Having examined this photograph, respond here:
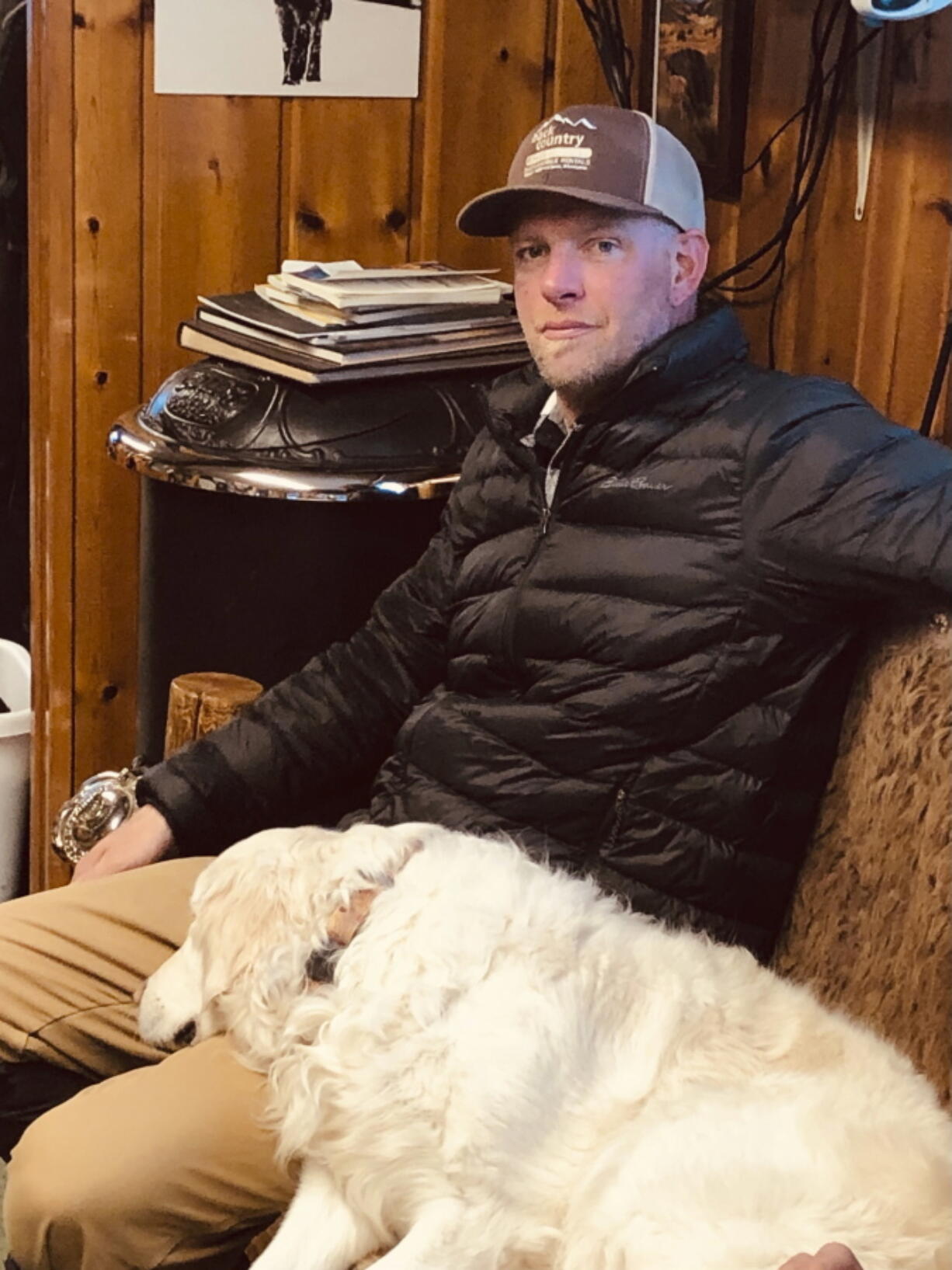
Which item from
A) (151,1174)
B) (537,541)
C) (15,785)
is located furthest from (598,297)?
(15,785)

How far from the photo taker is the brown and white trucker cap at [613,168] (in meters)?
1.81

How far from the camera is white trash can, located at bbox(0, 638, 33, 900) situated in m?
2.92

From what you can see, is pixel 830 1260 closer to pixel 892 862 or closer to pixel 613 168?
pixel 892 862

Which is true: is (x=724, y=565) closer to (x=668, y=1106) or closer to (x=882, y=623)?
(x=882, y=623)

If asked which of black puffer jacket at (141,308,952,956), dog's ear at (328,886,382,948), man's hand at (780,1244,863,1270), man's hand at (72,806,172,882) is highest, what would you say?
black puffer jacket at (141,308,952,956)

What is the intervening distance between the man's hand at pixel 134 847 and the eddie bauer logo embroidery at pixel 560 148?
0.93 m

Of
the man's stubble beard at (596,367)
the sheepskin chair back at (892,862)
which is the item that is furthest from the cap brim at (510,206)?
the sheepskin chair back at (892,862)

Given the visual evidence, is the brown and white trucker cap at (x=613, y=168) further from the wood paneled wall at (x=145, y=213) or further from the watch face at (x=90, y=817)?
the watch face at (x=90, y=817)

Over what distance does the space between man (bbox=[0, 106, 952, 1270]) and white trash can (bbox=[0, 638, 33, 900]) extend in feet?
3.28

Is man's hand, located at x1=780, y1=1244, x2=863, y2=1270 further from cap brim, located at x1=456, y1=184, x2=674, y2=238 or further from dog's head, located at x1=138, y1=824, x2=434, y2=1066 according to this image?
cap brim, located at x1=456, y1=184, x2=674, y2=238

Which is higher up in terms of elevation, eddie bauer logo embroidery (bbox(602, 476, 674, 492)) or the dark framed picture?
the dark framed picture

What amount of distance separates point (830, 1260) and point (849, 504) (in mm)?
714

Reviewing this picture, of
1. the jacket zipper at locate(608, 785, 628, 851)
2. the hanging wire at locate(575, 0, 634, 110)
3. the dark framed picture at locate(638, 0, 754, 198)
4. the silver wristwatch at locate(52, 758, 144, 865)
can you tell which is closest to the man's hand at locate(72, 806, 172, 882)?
the silver wristwatch at locate(52, 758, 144, 865)

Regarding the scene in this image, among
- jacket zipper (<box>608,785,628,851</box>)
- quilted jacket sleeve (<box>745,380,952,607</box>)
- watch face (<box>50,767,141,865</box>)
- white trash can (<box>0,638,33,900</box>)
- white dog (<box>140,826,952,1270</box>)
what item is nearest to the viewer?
white dog (<box>140,826,952,1270</box>)
